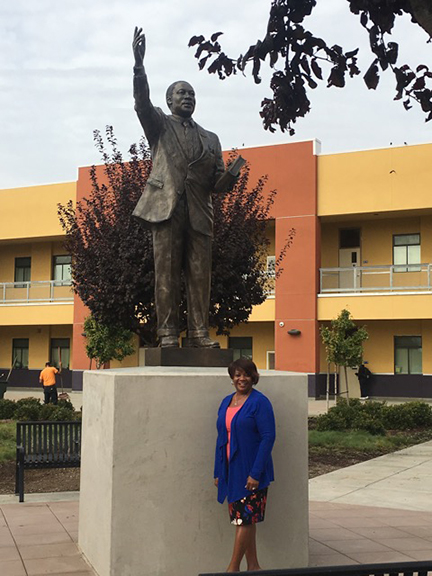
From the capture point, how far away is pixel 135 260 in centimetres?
1516

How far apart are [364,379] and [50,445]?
20.3 m

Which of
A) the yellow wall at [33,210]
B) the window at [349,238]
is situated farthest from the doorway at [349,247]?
the yellow wall at [33,210]

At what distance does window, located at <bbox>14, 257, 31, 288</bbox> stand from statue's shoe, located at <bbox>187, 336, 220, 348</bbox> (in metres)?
31.5

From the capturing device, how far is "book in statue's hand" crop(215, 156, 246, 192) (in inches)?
251

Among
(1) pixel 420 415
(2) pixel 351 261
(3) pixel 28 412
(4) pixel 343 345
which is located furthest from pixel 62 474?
(2) pixel 351 261

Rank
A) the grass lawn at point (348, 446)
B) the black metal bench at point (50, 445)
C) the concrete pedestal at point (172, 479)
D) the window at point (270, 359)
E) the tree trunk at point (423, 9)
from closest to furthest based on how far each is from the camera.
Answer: the tree trunk at point (423, 9), the concrete pedestal at point (172, 479), the black metal bench at point (50, 445), the grass lawn at point (348, 446), the window at point (270, 359)

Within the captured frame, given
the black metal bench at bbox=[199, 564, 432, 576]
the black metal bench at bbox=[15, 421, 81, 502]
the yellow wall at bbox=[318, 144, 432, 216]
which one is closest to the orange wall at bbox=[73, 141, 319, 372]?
the yellow wall at bbox=[318, 144, 432, 216]

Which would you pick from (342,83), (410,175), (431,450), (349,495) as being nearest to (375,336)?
(410,175)

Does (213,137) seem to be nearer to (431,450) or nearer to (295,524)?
(295,524)

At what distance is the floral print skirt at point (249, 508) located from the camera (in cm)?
509

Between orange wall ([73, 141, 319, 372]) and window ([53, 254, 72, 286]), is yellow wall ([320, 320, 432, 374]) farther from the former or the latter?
window ([53, 254, 72, 286])

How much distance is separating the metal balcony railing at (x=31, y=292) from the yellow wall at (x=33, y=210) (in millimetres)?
2274

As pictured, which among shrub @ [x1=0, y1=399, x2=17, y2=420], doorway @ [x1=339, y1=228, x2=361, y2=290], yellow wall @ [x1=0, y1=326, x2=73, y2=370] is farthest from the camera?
yellow wall @ [x1=0, y1=326, x2=73, y2=370]

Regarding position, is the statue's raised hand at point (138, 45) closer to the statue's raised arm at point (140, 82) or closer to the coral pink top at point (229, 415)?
the statue's raised arm at point (140, 82)
